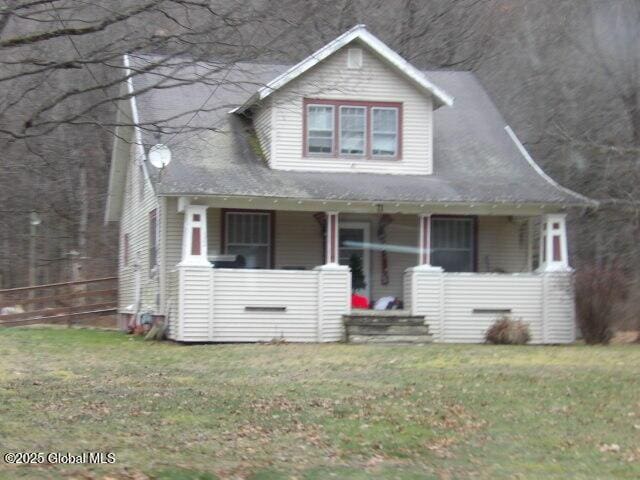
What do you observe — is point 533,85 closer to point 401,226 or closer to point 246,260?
point 401,226

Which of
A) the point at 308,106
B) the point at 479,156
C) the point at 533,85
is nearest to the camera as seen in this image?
the point at 308,106

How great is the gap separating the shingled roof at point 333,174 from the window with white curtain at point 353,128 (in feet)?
2.12

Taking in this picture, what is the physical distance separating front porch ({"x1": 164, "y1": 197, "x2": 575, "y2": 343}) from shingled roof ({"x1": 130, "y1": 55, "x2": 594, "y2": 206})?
2.10 ft

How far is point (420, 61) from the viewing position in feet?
111

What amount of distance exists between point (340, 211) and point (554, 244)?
14.8ft

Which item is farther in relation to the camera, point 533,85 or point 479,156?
point 533,85

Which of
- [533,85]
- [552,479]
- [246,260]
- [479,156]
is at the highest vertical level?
[533,85]

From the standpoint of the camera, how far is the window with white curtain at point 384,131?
66.4ft

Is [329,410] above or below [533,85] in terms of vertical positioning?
below

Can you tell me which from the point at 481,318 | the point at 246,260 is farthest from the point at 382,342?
the point at 246,260

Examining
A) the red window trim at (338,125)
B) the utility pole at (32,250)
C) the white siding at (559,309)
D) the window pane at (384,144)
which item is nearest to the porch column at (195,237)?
the red window trim at (338,125)

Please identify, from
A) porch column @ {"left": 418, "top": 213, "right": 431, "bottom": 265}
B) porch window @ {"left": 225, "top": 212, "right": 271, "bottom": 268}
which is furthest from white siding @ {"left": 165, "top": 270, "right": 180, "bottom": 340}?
porch column @ {"left": 418, "top": 213, "right": 431, "bottom": 265}

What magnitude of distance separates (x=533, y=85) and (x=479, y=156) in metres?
11.4

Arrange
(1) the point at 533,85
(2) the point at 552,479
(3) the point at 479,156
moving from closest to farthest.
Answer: (2) the point at 552,479 < (3) the point at 479,156 < (1) the point at 533,85
